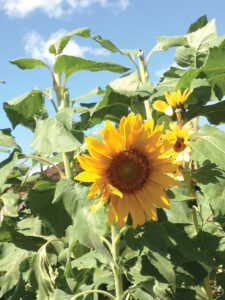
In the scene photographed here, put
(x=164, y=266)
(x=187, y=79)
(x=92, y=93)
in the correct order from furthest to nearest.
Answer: (x=92, y=93), (x=187, y=79), (x=164, y=266)

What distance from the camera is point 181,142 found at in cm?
145

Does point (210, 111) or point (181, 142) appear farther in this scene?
point (210, 111)

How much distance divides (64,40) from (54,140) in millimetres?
554

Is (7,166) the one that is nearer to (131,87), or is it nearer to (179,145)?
(131,87)

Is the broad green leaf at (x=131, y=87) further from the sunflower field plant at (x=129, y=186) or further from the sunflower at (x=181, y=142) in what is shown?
the sunflower at (x=181, y=142)

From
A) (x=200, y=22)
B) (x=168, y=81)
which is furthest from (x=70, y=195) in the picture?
(x=200, y=22)

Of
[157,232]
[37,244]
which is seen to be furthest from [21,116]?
[157,232]

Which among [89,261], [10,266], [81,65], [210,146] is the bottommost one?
[10,266]

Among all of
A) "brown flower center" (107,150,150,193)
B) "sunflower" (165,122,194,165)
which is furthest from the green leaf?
"brown flower center" (107,150,150,193)

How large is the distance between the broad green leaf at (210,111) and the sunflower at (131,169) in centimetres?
51

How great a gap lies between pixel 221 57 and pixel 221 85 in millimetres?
173

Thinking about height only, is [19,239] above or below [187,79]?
below

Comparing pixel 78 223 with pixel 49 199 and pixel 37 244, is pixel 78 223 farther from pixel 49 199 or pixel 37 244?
pixel 37 244

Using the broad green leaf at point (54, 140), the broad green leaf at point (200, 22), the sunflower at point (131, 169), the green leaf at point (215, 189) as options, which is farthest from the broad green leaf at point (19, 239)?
the broad green leaf at point (200, 22)
